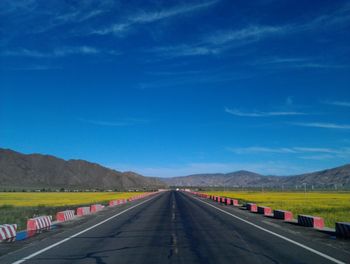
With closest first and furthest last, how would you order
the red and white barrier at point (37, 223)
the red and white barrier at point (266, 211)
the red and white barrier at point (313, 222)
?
the red and white barrier at point (37, 223), the red and white barrier at point (313, 222), the red and white barrier at point (266, 211)

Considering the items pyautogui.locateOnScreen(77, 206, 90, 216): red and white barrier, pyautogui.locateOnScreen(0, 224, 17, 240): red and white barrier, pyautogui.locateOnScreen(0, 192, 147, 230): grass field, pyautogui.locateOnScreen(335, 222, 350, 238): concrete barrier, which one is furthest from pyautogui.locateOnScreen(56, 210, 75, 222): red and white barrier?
pyautogui.locateOnScreen(335, 222, 350, 238): concrete barrier

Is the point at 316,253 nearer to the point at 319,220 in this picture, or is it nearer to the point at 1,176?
the point at 319,220

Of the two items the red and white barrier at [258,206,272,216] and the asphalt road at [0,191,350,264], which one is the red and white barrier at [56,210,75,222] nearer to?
the asphalt road at [0,191,350,264]

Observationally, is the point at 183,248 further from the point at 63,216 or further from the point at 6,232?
the point at 63,216

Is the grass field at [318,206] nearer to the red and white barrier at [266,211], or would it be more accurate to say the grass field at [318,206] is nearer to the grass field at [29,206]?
the red and white barrier at [266,211]

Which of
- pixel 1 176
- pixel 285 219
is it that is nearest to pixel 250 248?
pixel 285 219

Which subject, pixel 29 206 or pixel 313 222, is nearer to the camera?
pixel 313 222

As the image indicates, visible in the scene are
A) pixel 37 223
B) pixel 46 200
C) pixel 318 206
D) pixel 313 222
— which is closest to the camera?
pixel 37 223

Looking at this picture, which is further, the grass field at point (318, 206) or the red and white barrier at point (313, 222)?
the grass field at point (318, 206)

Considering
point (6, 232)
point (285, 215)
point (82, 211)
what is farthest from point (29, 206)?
point (6, 232)

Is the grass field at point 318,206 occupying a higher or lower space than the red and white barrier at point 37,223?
higher

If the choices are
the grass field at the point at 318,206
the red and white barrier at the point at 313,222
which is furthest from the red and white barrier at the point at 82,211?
the red and white barrier at the point at 313,222

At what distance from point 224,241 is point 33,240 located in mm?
7136

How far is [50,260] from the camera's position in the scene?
13367 mm
